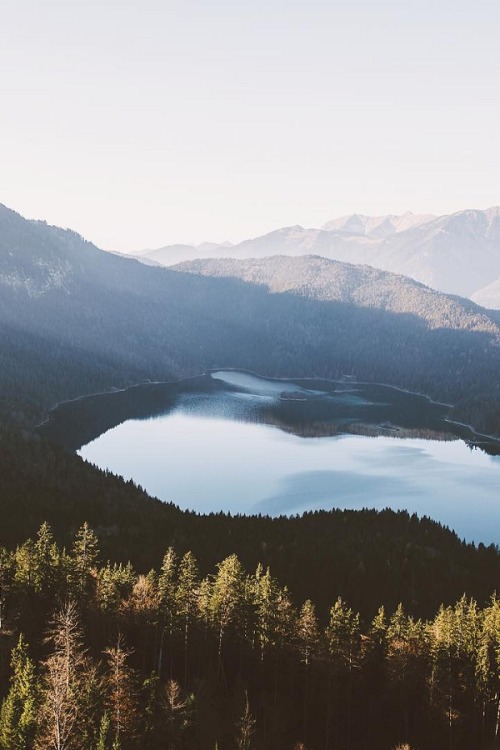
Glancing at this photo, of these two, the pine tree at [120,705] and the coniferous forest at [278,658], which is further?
the coniferous forest at [278,658]

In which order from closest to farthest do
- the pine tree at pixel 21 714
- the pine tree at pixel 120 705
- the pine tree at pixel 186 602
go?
the pine tree at pixel 21 714
the pine tree at pixel 120 705
the pine tree at pixel 186 602

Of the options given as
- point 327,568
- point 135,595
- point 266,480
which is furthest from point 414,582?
point 266,480

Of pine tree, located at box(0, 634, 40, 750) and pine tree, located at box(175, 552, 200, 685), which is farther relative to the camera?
pine tree, located at box(175, 552, 200, 685)

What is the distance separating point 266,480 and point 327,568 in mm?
89950

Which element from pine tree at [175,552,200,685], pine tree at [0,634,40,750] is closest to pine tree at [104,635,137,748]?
pine tree at [0,634,40,750]

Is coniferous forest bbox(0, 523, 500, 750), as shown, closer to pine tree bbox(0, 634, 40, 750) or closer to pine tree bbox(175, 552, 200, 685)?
pine tree bbox(175, 552, 200, 685)

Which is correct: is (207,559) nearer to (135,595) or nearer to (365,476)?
(135,595)

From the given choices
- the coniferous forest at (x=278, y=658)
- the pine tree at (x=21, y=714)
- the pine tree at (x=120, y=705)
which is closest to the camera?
the pine tree at (x=21, y=714)

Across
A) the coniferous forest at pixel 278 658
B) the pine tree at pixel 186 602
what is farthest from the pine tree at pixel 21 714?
the pine tree at pixel 186 602

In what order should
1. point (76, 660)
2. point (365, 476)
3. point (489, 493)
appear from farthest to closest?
point (365, 476) → point (489, 493) → point (76, 660)

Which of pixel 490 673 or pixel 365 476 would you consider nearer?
pixel 490 673

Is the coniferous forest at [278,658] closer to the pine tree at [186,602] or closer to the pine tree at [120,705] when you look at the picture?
Result: the pine tree at [186,602]

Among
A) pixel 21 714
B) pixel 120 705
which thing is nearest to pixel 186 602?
pixel 120 705

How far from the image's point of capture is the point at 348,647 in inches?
2532
